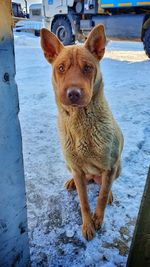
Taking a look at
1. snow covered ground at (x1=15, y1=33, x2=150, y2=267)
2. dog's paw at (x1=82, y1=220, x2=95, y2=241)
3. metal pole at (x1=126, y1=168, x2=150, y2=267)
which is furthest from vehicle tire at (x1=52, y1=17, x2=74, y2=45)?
metal pole at (x1=126, y1=168, x2=150, y2=267)

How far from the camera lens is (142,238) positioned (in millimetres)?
1007

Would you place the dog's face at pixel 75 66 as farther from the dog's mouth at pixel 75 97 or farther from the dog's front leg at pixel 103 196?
the dog's front leg at pixel 103 196

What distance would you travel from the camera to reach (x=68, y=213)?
1922 mm

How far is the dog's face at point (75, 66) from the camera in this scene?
1463mm

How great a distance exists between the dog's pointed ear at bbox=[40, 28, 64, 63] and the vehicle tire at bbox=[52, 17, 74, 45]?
8859 millimetres

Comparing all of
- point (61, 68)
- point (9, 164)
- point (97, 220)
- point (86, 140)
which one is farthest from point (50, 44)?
point (97, 220)

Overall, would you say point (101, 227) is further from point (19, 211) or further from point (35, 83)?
point (35, 83)

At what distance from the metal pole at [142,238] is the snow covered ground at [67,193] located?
0.48 meters

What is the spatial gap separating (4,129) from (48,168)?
1.59 meters

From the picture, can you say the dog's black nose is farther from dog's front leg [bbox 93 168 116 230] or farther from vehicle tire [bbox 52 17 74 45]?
vehicle tire [bbox 52 17 74 45]

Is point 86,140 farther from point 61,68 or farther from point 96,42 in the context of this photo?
point 96,42

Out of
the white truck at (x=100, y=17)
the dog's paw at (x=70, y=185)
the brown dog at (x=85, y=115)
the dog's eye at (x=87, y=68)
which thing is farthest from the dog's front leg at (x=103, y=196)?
the white truck at (x=100, y=17)

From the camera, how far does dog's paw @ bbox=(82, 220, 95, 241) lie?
170 cm

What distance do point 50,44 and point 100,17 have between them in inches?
310
